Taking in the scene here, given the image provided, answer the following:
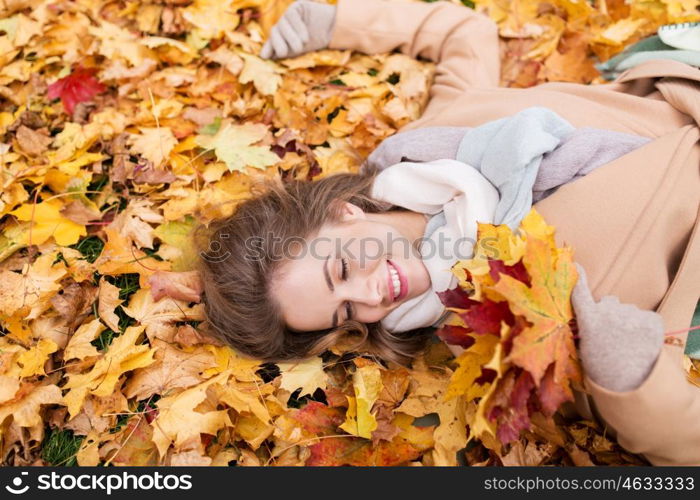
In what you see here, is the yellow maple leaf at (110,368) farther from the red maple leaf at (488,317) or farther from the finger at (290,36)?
the finger at (290,36)

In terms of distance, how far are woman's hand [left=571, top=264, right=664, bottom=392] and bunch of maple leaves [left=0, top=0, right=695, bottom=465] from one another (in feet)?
0.29

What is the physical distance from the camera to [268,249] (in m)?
2.17

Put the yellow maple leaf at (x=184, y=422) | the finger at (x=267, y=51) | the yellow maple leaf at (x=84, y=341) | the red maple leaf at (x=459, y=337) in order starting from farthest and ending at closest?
the finger at (x=267, y=51) → the yellow maple leaf at (x=84, y=341) → the yellow maple leaf at (x=184, y=422) → the red maple leaf at (x=459, y=337)

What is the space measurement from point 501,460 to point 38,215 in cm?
216

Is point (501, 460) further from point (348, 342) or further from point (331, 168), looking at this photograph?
point (331, 168)

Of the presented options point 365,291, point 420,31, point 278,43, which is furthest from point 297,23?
point 365,291

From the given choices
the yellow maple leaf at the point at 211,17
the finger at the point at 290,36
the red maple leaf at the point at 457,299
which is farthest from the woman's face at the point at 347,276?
the yellow maple leaf at the point at 211,17

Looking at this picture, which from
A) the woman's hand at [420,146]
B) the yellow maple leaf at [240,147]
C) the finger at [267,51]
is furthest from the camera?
the finger at [267,51]

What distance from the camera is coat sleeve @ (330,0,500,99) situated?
2986mm

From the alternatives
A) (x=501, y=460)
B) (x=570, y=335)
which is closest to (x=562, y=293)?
(x=570, y=335)

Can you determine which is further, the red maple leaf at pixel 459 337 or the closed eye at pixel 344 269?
the closed eye at pixel 344 269

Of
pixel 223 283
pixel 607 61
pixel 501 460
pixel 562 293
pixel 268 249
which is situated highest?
pixel 607 61

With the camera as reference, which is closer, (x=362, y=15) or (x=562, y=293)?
(x=562, y=293)

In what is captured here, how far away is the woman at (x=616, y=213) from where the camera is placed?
1647 millimetres
